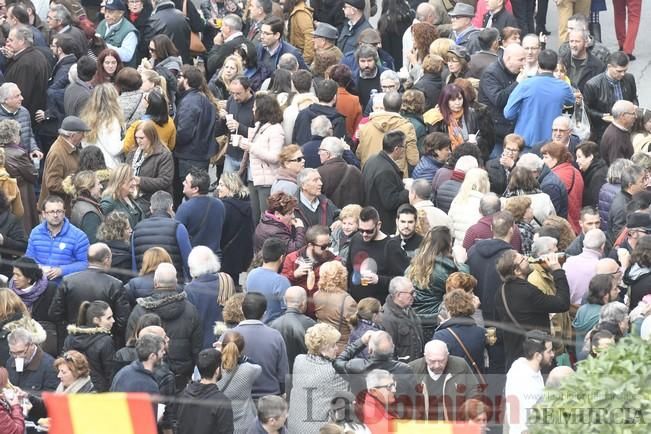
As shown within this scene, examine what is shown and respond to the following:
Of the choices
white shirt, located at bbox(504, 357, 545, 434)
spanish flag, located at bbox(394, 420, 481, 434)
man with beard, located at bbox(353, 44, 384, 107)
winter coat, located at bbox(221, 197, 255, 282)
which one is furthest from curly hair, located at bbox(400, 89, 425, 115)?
spanish flag, located at bbox(394, 420, 481, 434)

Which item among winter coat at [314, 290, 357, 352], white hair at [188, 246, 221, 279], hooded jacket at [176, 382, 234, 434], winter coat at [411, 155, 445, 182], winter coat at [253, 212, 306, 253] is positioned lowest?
hooded jacket at [176, 382, 234, 434]

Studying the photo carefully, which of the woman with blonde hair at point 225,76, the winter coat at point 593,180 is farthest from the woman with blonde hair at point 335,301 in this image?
the woman with blonde hair at point 225,76

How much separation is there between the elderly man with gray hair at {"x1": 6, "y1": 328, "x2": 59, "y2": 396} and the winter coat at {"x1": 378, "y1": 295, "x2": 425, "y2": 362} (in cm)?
229

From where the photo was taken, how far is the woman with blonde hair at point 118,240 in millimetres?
13555

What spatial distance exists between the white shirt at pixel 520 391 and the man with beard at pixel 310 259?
2.04 m

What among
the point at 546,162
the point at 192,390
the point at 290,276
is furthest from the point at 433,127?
the point at 192,390

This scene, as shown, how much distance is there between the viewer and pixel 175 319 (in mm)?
12461

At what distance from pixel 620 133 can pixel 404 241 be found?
2.82 metres

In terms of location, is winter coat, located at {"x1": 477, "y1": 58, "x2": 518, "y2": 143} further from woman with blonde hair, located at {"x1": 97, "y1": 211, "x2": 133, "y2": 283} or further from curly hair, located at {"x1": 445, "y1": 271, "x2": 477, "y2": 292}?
woman with blonde hair, located at {"x1": 97, "y1": 211, "x2": 133, "y2": 283}

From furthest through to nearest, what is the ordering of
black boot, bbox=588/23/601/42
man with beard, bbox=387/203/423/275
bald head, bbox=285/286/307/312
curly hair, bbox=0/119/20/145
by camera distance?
black boot, bbox=588/23/601/42 < curly hair, bbox=0/119/20/145 < man with beard, bbox=387/203/423/275 < bald head, bbox=285/286/307/312

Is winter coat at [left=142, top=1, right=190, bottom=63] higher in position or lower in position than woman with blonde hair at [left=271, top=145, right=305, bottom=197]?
higher

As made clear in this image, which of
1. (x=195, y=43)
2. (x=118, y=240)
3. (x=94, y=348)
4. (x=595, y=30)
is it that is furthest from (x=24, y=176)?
(x=595, y=30)

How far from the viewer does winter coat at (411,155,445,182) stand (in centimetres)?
1476

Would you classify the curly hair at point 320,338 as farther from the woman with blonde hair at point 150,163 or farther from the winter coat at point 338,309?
the woman with blonde hair at point 150,163
